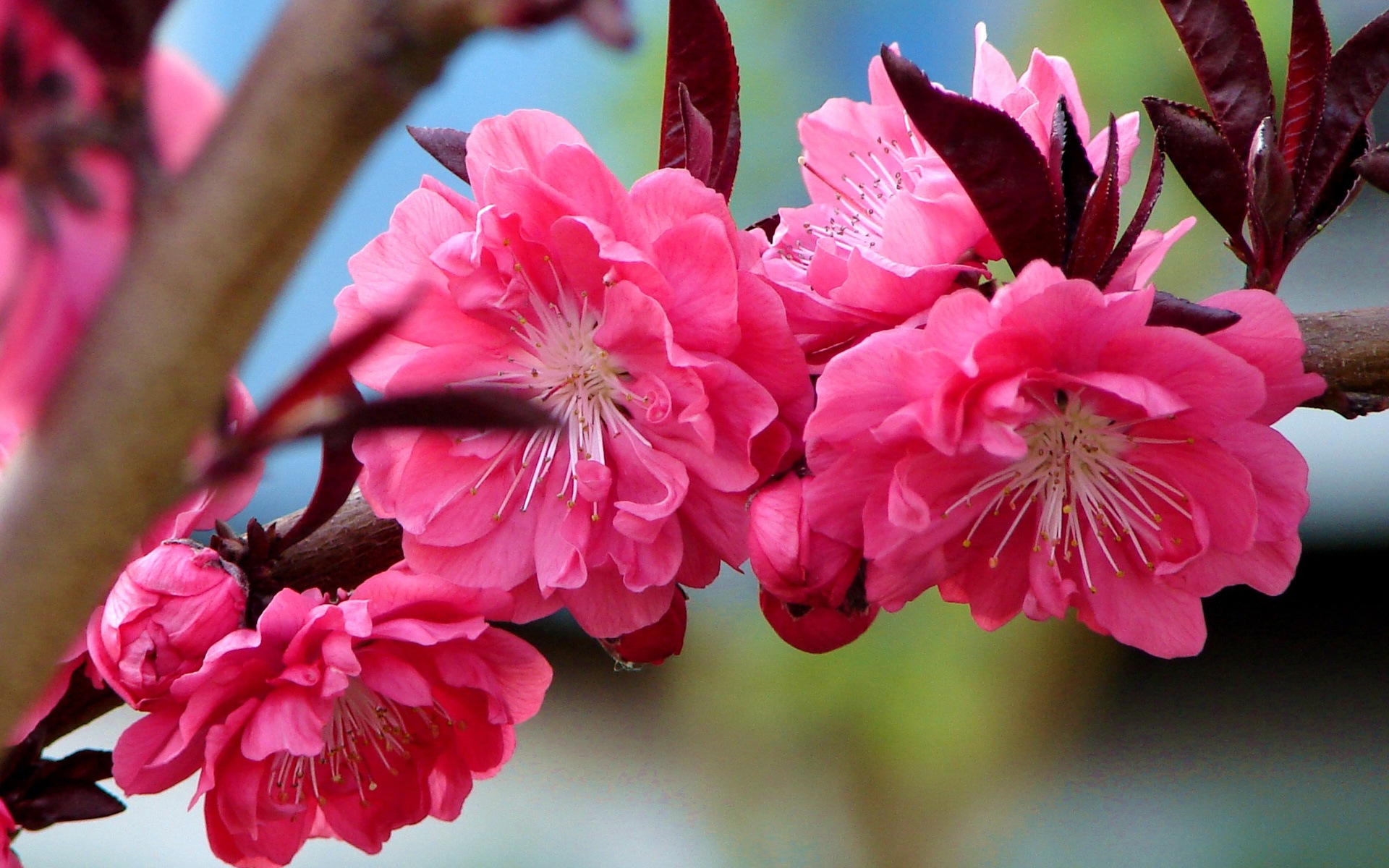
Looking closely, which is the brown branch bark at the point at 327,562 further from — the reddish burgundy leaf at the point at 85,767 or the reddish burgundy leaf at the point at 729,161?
the reddish burgundy leaf at the point at 729,161

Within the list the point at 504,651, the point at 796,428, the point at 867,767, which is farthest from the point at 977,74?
the point at 867,767

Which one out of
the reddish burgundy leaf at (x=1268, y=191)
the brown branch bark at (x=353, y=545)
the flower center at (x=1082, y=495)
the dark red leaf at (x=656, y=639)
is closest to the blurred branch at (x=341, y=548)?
the brown branch bark at (x=353, y=545)

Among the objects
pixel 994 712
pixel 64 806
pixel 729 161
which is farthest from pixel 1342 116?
pixel 994 712

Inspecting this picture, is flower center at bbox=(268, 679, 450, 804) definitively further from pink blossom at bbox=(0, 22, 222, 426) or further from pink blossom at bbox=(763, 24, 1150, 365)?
pink blossom at bbox=(0, 22, 222, 426)

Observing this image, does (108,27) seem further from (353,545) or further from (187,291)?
(353,545)

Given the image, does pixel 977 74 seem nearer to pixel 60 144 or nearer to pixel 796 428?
pixel 796 428

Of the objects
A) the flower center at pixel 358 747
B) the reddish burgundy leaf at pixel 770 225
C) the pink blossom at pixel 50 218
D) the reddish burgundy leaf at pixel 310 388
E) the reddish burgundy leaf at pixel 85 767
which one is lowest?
the reddish burgundy leaf at pixel 85 767
